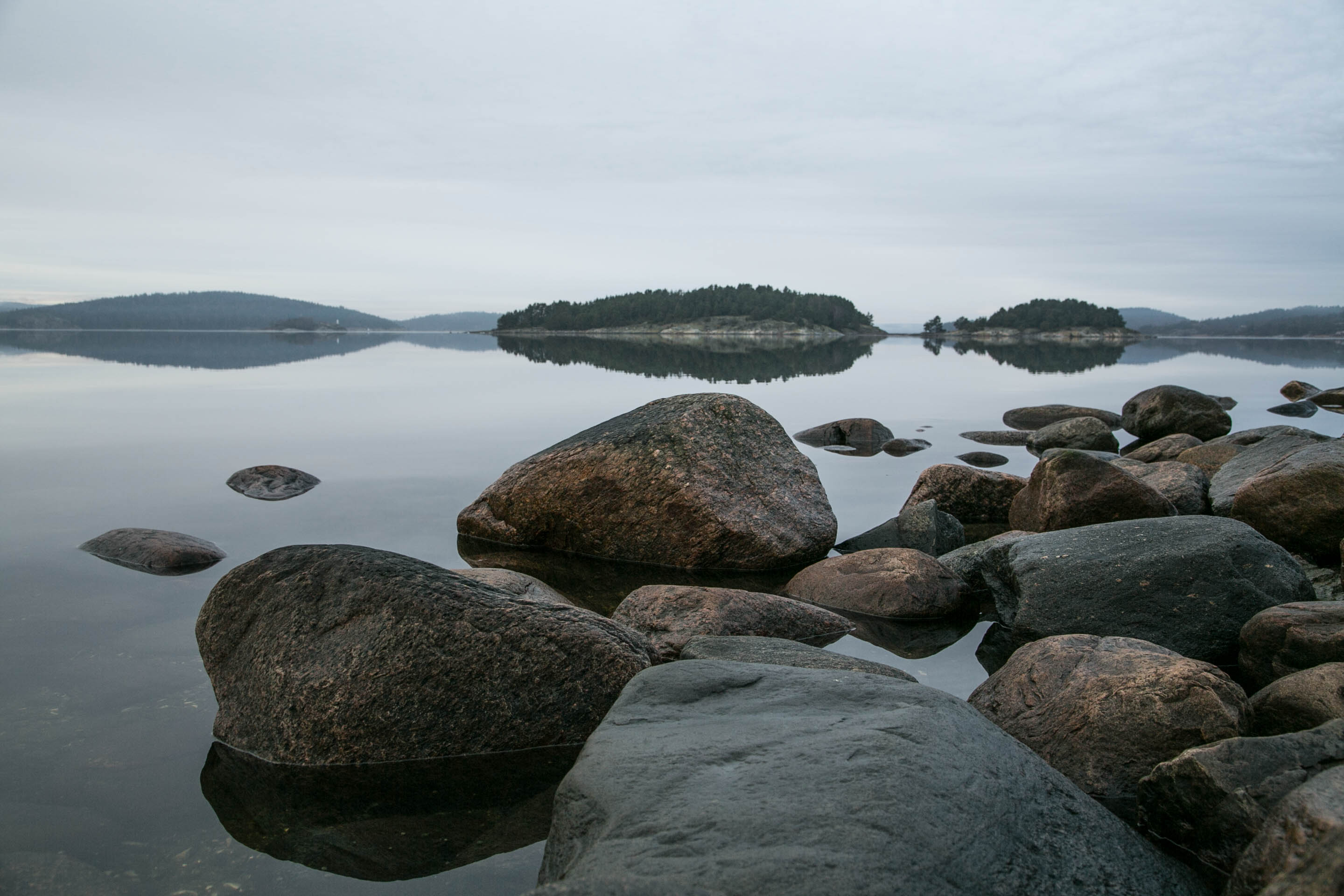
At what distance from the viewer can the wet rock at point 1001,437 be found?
56.2 ft

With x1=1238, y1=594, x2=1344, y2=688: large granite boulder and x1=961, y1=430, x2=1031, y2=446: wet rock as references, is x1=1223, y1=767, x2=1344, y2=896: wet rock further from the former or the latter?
x1=961, y1=430, x2=1031, y2=446: wet rock

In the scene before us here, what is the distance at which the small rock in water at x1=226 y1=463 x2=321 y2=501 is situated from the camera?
11102 mm

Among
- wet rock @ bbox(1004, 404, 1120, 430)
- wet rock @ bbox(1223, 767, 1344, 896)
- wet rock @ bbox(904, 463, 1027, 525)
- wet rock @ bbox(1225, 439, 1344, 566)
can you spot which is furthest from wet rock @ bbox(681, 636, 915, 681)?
wet rock @ bbox(1004, 404, 1120, 430)

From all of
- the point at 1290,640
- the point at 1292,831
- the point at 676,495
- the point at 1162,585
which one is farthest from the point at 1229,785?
the point at 676,495

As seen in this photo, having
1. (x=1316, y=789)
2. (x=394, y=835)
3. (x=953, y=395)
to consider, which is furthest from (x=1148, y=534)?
(x=953, y=395)

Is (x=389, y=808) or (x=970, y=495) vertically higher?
(x=970, y=495)

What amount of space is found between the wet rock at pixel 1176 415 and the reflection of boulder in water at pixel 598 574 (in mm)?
11814

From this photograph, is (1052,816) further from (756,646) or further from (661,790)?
(756,646)

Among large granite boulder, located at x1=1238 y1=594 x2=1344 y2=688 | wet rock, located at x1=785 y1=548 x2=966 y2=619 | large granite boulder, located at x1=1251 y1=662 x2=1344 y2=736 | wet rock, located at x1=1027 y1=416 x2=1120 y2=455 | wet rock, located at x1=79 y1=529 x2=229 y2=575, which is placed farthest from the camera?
wet rock, located at x1=1027 y1=416 x2=1120 y2=455

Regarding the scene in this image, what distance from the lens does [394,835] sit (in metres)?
3.93

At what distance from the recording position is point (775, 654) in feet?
16.7

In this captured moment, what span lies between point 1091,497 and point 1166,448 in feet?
21.6

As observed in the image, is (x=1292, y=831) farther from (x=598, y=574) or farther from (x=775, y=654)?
(x=598, y=574)

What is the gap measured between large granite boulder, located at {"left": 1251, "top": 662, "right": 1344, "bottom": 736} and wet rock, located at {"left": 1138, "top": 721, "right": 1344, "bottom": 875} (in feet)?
2.44
